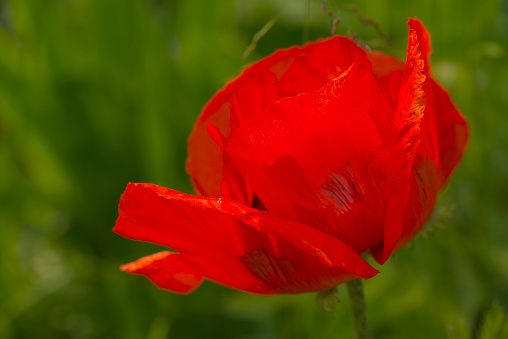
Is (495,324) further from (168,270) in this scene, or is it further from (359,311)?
(168,270)

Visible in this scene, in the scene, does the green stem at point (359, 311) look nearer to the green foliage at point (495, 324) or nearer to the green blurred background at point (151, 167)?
the green foliage at point (495, 324)

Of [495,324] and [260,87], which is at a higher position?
[260,87]

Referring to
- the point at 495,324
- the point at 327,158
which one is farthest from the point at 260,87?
the point at 495,324

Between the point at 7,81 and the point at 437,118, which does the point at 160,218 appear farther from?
the point at 7,81

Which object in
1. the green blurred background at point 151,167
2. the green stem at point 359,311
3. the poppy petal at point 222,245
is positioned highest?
the poppy petal at point 222,245

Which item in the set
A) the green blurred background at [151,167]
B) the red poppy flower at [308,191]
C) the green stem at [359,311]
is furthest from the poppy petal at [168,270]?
the green blurred background at [151,167]

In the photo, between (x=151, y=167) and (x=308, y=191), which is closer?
(x=308, y=191)

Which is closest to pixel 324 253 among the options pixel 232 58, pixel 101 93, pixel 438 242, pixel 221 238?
pixel 221 238
